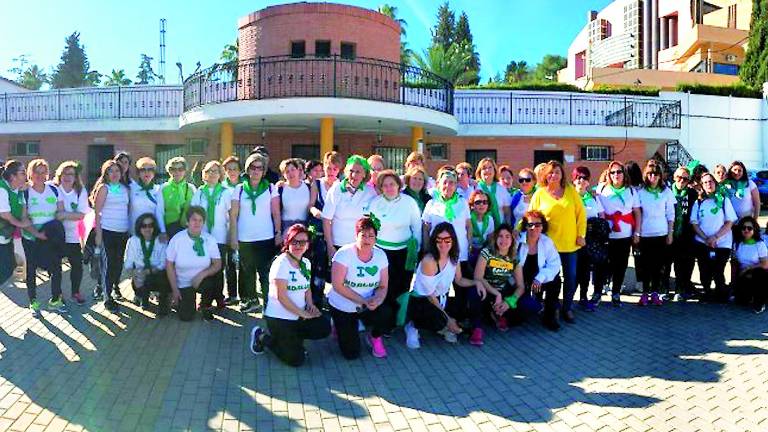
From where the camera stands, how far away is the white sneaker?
5.29m

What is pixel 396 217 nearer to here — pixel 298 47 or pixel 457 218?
pixel 457 218

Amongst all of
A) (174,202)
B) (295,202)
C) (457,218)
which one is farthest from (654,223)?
(174,202)

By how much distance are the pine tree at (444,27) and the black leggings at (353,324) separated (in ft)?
204

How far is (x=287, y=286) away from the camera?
4840 mm

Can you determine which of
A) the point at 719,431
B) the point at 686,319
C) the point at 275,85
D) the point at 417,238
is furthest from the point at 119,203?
the point at 275,85

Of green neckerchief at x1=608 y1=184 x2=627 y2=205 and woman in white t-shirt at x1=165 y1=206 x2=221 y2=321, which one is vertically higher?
green neckerchief at x1=608 y1=184 x2=627 y2=205

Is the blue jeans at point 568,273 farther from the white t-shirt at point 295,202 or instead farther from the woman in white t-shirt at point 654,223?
the white t-shirt at point 295,202

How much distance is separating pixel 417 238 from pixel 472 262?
0.75 meters

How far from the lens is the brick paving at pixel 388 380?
3.76 metres

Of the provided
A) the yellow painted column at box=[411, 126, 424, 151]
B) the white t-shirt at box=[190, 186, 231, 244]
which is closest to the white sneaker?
the white t-shirt at box=[190, 186, 231, 244]

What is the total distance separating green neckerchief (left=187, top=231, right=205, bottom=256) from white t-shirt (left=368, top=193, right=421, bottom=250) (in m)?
1.94

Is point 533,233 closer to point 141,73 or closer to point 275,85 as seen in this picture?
point 275,85

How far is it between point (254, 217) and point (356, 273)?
1.70m

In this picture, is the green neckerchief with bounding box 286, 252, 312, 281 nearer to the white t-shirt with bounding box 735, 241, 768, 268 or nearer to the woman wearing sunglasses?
the woman wearing sunglasses
